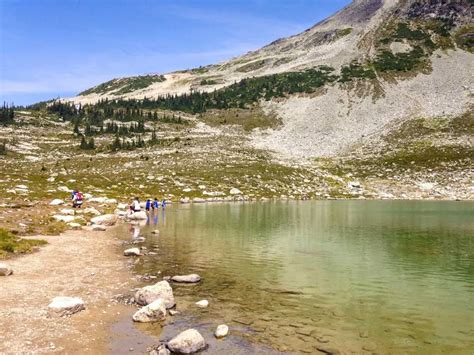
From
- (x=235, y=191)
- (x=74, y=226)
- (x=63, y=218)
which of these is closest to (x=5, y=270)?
(x=74, y=226)

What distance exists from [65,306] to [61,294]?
264 centimetres

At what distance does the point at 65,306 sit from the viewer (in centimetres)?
1472

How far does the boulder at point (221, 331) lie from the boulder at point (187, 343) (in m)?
0.97

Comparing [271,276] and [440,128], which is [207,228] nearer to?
[271,276]

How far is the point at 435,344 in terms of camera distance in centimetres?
1273

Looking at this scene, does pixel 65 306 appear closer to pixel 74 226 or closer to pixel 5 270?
pixel 5 270

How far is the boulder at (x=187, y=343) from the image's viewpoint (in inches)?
466

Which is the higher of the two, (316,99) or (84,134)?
(316,99)

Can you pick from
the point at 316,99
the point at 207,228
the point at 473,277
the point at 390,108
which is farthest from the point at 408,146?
the point at 473,277

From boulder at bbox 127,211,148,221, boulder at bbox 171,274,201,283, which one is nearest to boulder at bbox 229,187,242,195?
boulder at bbox 127,211,148,221

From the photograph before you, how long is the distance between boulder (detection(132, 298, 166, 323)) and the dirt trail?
0.94 metres

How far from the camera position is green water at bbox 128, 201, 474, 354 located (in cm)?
1350

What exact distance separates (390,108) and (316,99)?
28.2 metres

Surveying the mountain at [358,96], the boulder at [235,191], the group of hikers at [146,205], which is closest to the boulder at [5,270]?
the group of hikers at [146,205]
